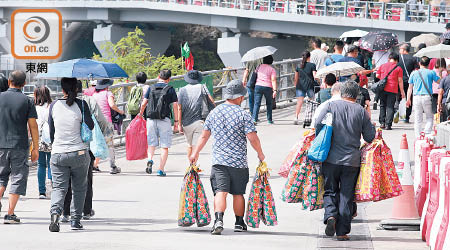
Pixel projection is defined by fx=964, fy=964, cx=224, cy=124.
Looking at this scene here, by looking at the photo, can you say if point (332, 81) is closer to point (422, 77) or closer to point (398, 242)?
point (398, 242)

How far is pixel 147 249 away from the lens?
29.9 ft

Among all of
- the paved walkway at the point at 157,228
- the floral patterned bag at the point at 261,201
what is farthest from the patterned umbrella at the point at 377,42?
the floral patterned bag at the point at 261,201

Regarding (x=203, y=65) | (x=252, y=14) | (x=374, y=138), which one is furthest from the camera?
(x=203, y=65)

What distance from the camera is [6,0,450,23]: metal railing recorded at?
175 ft

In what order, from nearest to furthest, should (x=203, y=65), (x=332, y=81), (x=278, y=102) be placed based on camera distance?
(x=332, y=81)
(x=278, y=102)
(x=203, y=65)

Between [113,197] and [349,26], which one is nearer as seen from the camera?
[113,197]

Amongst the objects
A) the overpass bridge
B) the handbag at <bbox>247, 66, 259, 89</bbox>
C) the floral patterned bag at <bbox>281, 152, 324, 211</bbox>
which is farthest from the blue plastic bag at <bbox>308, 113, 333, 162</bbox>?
the overpass bridge

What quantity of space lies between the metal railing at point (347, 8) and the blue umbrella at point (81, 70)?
39.3m

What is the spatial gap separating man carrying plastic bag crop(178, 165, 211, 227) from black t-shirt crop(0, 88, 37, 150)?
194cm

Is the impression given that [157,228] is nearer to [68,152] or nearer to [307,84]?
[68,152]

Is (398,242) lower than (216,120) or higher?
lower

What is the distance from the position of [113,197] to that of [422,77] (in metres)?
6.72

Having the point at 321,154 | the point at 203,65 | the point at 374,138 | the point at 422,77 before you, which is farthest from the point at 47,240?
the point at 203,65

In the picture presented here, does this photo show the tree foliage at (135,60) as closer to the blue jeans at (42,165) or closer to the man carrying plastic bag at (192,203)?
the blue jeans at (42,165)
